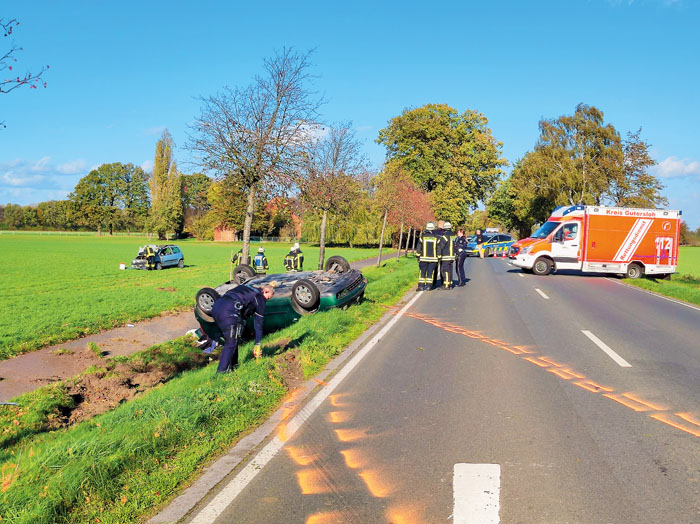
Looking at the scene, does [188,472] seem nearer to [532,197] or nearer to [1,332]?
[1,332]

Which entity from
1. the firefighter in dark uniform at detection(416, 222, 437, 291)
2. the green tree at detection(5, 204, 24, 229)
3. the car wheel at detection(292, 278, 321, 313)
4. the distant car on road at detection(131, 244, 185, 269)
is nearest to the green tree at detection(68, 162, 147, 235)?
the green tree at detection(5, 204, 24, 229)

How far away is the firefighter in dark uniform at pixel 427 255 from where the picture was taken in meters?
17.2

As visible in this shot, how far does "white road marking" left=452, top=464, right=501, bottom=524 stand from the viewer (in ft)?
11.4

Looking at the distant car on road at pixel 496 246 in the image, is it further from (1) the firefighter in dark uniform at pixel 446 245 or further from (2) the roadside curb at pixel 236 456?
(2) the roadside curb at pixel 236 456

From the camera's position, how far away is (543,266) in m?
25.3

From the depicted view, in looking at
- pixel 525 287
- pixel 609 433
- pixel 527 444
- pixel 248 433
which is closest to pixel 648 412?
pixel 609 433

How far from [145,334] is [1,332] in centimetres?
280

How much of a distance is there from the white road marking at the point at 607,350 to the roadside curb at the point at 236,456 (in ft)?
12.8

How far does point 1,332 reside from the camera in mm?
11414

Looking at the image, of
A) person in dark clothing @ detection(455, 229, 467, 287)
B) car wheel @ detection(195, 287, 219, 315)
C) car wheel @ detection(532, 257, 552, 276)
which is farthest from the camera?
car wheel @ detection(532, 257, 552, 276)

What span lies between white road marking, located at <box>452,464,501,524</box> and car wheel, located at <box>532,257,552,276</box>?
2241 centimetres

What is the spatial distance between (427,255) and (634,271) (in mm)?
12659

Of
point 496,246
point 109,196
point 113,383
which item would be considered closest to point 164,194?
point 109,196

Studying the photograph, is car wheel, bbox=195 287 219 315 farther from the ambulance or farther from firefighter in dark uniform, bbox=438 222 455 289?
the ambulance
